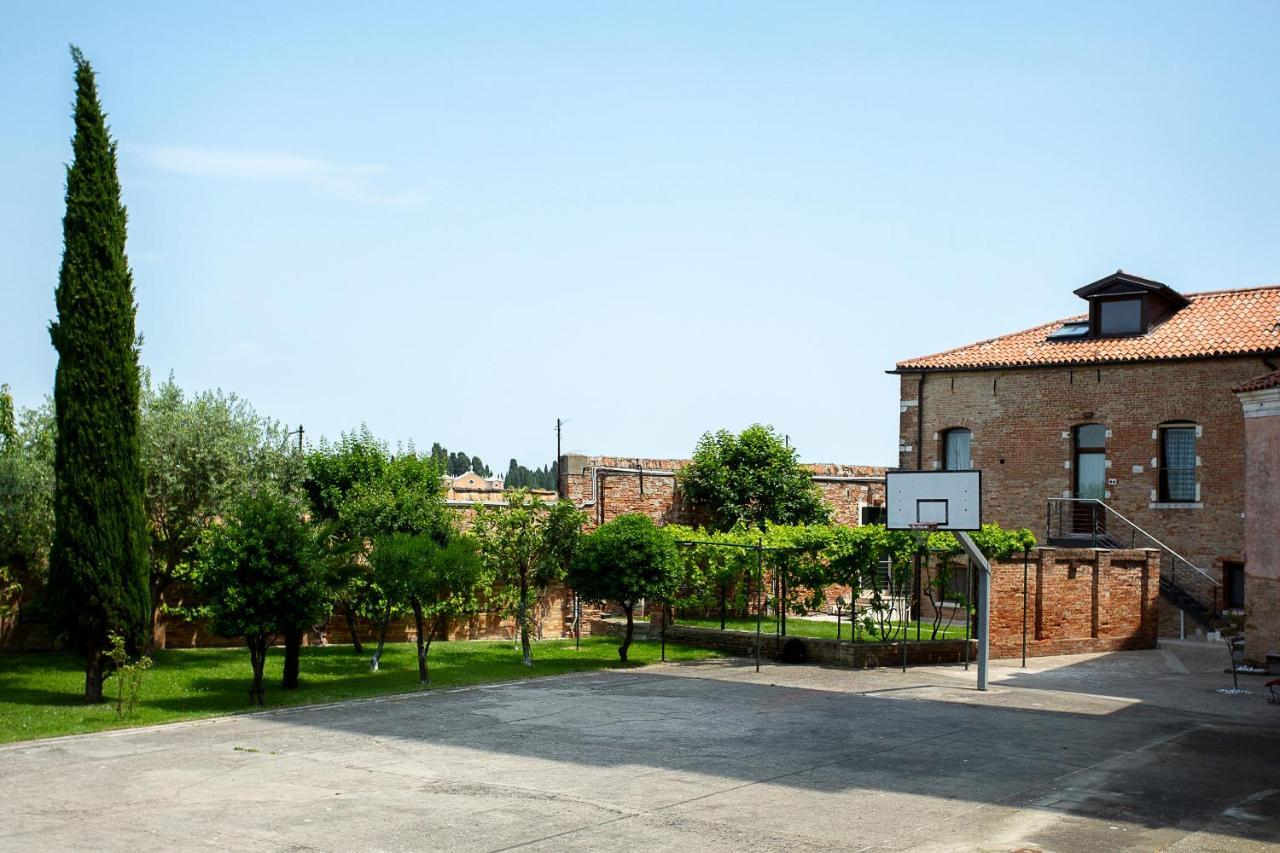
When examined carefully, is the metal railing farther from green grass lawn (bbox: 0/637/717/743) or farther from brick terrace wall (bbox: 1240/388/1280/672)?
green grass lawn (bbox: 0/637/717/743)

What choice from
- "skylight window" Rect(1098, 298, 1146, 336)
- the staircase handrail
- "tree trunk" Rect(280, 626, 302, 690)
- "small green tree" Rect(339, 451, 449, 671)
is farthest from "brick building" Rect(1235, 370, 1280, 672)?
"tree trunk" Rect(280, 626, 302, 690)

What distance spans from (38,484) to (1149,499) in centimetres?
2537

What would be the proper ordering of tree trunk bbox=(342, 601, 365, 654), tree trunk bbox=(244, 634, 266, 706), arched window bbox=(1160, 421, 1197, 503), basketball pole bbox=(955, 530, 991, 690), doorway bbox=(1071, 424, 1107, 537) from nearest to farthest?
tree trunk bbox=(244, 634, 266, 706) → basketball pole bbox=(955, 530, 991, 690) → tree trunk bbox=(342, 601, 365, 654) → arched window bbox=(1160, 421, 1197, 503) → doorway bbox=(1071, 424, 1107, 537)

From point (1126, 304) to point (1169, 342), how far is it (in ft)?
7.17

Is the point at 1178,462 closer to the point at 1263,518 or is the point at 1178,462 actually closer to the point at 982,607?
the point at 1263,518

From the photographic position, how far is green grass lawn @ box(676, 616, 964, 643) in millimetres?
26375

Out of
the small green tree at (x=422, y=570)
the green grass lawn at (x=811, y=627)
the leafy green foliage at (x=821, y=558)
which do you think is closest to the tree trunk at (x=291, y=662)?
the small green tree at (x=422, y=570)

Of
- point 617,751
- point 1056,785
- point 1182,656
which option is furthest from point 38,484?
point 1182,656

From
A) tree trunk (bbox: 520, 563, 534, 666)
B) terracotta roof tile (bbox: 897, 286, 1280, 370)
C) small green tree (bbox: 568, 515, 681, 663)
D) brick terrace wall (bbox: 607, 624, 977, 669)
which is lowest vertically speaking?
brick terrace wall (bbox: 607, 624, 977, 669)

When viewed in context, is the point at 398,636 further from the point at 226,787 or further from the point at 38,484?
the point at 226,787

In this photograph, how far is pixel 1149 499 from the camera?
31.1m

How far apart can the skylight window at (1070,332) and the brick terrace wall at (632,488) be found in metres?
8.03

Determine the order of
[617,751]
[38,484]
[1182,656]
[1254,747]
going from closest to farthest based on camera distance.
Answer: [617,751] → [1254,747] → [38,484] → [1182,656]

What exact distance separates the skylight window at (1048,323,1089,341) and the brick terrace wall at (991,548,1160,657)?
816 centimetres
